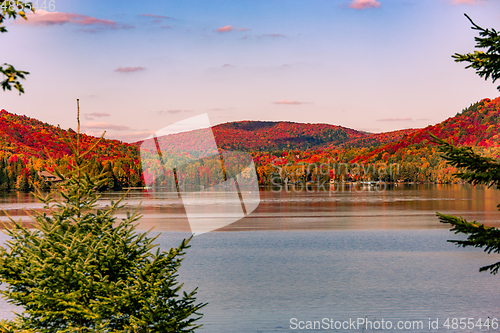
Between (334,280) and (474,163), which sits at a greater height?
(474,163)

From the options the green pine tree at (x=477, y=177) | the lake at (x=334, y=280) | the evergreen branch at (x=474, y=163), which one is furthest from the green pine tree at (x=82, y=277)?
the evergreen branch at (x=474, y=163)

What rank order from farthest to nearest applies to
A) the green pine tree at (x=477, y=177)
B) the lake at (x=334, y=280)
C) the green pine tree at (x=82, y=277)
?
the lake at (x=334, y=280) < the green pine tree at (x=477, y=177) < the green pine tree at (x=82, y=277)

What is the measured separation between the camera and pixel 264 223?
41844 millimetres

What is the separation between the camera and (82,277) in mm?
5715

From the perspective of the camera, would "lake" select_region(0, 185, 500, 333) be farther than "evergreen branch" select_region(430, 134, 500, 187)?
Yes

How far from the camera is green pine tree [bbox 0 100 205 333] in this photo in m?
5.69

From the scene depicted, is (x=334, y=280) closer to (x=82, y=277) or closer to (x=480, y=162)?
(x=480, y=162)

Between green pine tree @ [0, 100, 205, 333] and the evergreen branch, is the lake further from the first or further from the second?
the evergreen branch

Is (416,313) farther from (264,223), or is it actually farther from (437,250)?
(264,223)

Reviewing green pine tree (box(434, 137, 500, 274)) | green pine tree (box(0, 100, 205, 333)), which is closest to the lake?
green pine tree (box(0, 100, 205, 333))

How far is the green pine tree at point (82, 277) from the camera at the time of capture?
5.69 metres

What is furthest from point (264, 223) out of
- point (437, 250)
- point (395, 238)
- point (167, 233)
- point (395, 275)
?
point (395, 275)

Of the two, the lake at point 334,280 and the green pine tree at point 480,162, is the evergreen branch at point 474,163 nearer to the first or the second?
the green pine tree at point 480,162

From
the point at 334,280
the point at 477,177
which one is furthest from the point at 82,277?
the point at 334,280
